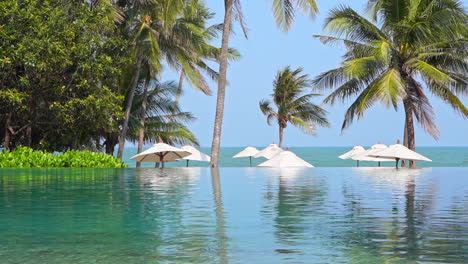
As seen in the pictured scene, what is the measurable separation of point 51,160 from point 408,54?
16008 millimetres

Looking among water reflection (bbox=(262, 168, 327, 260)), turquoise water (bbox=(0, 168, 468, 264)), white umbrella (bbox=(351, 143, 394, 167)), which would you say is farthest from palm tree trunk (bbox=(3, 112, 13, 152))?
water reflection (bbox=(262, 168, 327, 260))

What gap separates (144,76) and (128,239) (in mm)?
28497

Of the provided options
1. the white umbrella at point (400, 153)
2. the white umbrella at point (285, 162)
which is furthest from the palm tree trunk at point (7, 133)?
the white umbrella at point (400, 153)

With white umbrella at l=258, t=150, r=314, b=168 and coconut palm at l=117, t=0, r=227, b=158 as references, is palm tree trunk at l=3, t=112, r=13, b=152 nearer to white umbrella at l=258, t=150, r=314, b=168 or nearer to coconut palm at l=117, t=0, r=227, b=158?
coconut palm at l=117, t=0, r=227, b=158

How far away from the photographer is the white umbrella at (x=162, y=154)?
28625mm

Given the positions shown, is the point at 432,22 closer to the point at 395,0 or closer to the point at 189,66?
the point at 395,0

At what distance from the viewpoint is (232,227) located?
7.15m

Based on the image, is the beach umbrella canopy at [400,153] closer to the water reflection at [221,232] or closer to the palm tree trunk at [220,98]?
the palm tree trunk at [220,98]

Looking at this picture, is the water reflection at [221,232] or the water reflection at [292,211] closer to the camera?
the water reflection at [221,232]

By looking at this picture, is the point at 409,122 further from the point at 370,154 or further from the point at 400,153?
→ the point at 400,153

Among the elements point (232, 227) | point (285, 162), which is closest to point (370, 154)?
→ point (285, 162)

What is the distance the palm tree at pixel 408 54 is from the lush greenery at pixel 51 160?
10504 mm

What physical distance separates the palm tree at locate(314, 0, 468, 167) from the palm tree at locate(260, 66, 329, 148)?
13.1 meters

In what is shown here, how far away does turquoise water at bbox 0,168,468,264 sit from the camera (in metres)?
5.47
